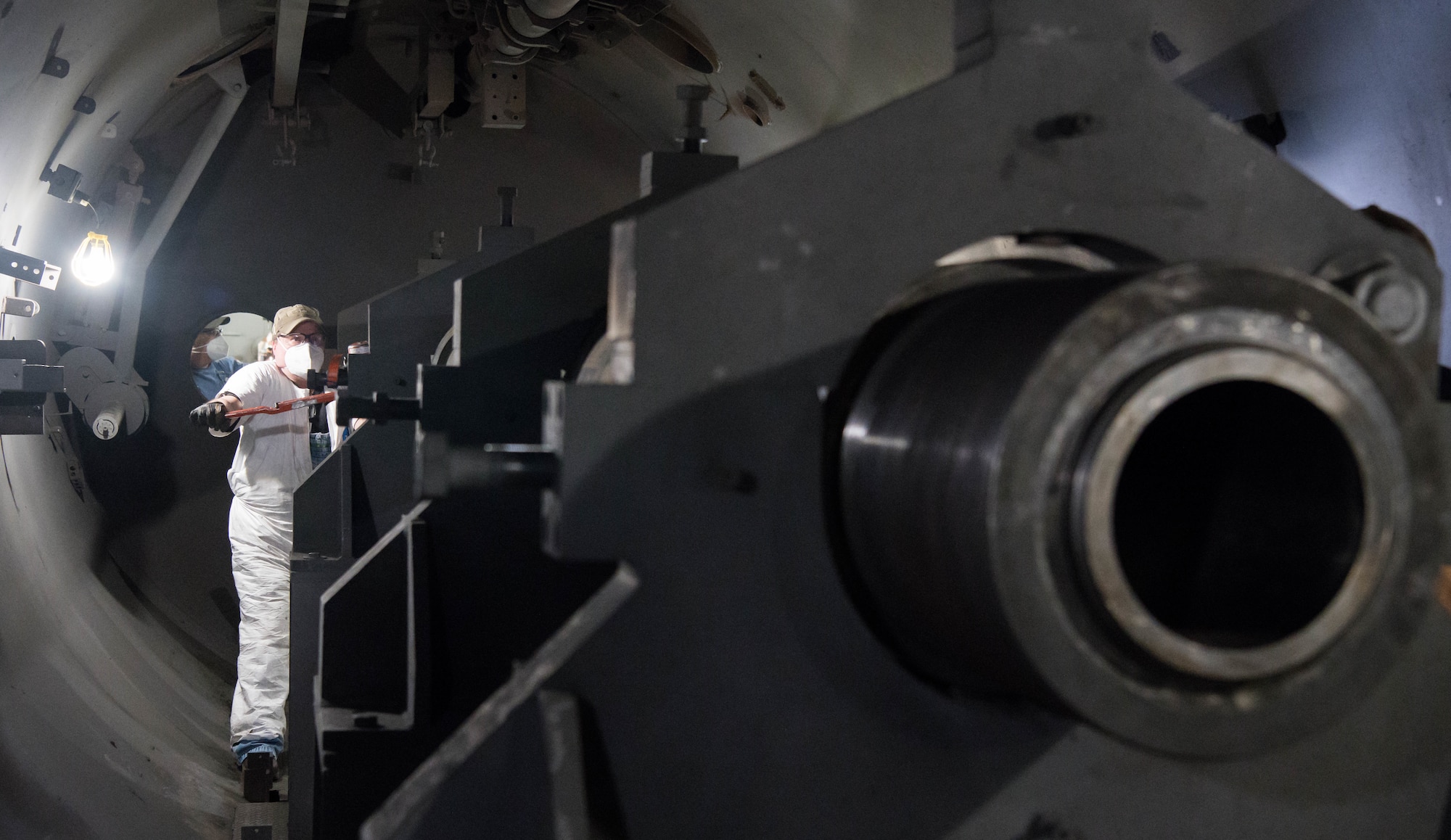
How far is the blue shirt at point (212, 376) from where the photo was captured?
5.77 metres

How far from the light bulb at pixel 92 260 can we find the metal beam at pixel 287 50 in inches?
42.9

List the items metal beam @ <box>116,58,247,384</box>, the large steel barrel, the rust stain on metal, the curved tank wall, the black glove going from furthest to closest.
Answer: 1. metal beam @ <box>116,58,247,384</box>
2. the rust stain on metal
3. the black glove
4. the curved tank wall
5. the large steel barrel

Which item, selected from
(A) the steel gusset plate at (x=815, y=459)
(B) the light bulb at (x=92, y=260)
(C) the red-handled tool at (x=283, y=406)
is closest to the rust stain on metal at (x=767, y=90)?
(C) the red-handled tool at (x=283, y=406)

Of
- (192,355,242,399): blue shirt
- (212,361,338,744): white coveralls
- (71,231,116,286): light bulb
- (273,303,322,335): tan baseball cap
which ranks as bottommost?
(212,361,338,744): white coveralls

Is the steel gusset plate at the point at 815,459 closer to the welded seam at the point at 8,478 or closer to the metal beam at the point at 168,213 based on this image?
the welded seam at the point at 8,478

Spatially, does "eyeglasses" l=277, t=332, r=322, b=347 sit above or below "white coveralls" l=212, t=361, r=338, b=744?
above

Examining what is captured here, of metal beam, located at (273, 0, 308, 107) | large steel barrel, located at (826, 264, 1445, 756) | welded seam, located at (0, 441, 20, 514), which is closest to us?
large steel barrel, located at (826, 264, 1445, 756)

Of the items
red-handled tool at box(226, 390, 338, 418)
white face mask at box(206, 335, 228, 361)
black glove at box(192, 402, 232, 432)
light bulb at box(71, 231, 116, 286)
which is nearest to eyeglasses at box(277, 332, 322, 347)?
red-handled tool at box(226, 390, 338, 418)

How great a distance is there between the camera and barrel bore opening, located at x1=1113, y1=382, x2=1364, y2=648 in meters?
0.96

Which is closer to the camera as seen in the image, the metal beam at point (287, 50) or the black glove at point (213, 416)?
the black glove at point (213, 416)

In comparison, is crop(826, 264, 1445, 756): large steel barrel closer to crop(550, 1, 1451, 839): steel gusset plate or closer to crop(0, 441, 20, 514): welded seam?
crop(550, 1, 1451, 839): steel gusset plate

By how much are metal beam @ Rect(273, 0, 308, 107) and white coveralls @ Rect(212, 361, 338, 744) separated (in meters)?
1.34

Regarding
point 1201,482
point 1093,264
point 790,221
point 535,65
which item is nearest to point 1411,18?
point 1093,264

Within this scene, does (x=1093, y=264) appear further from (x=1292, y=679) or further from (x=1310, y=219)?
(x=1292, y=679)
